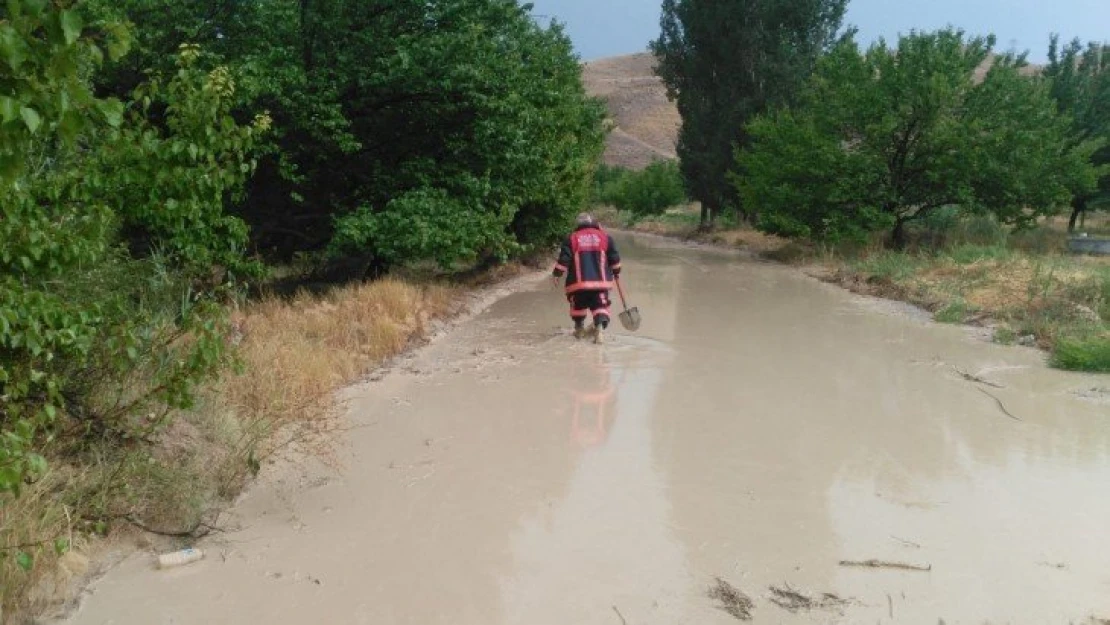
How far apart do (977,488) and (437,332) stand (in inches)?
313

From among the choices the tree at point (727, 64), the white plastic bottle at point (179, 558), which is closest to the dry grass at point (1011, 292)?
the white plastic bottle at point (179, 558)

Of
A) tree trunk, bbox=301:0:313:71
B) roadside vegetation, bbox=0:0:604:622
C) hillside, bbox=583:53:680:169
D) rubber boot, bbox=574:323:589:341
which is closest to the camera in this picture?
roadside vegetation, bbox=0:0:604:622

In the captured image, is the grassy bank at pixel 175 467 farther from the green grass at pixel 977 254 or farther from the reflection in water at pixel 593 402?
the green grass at pixel 977 254

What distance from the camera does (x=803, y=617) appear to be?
13.9ft

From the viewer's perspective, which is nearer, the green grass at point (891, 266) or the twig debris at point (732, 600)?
the twig debris at point (732, 600)

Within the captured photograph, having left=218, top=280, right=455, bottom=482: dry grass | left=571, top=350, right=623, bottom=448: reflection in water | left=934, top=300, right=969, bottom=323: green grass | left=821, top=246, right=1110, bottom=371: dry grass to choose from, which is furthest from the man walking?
left=934, top=300, right=969, bottom=323: green grass

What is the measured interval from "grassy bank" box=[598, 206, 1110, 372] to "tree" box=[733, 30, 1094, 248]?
3.26 feet

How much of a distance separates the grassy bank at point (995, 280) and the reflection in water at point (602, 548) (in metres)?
6.47

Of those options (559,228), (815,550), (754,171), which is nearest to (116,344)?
(815,550)

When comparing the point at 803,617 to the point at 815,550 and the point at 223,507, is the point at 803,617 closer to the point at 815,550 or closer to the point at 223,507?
the point at 815,550

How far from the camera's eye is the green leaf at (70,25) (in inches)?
88.0

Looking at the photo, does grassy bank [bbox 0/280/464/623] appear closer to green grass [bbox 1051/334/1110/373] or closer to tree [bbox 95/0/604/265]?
tree [bbox 95/0/604/265]

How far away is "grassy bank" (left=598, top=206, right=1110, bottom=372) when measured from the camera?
11.5 meters

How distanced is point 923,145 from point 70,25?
22790mm
